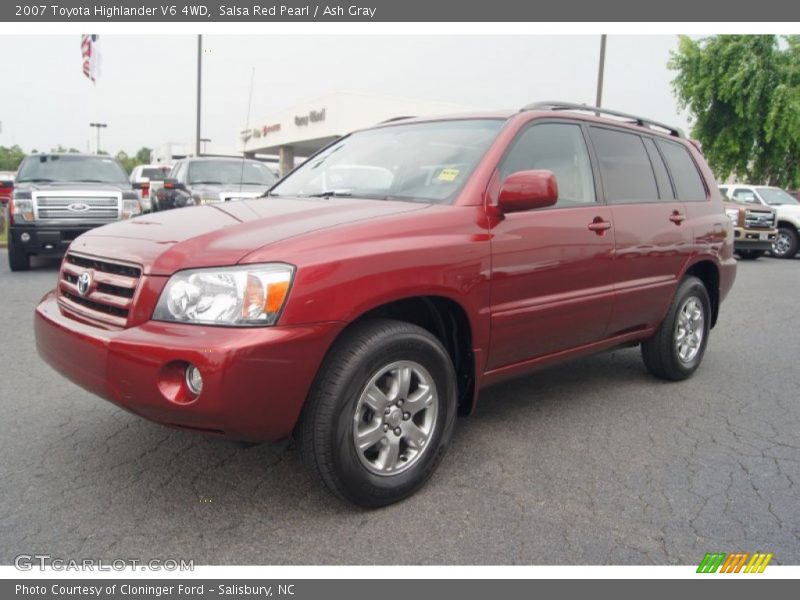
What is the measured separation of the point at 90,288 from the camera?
9.85ft

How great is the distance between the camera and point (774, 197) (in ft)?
56.4

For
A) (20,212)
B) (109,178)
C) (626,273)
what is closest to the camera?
(626,273)

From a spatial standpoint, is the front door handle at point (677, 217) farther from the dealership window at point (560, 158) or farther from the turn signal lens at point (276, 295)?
the turn signal lens at point (276, 295)

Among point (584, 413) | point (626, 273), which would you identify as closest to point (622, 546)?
point (584, 413)

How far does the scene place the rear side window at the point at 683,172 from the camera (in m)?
4.98

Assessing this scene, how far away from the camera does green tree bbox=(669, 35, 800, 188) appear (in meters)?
23.8

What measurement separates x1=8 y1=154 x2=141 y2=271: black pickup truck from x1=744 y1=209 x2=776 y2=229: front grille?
12932 millimetres

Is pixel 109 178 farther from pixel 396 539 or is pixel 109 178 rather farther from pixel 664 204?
pixel 396 539

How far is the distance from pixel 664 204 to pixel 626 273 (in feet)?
2.46

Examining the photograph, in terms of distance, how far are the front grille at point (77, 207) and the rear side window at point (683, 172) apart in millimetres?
7846

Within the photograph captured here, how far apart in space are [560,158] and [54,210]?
807cm

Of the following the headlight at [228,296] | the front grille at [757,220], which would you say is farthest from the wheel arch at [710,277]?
the front grille at [757,220]

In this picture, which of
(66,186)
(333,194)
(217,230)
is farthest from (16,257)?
(217,230)

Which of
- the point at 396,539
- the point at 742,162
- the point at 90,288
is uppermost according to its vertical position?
the point at 742,162
